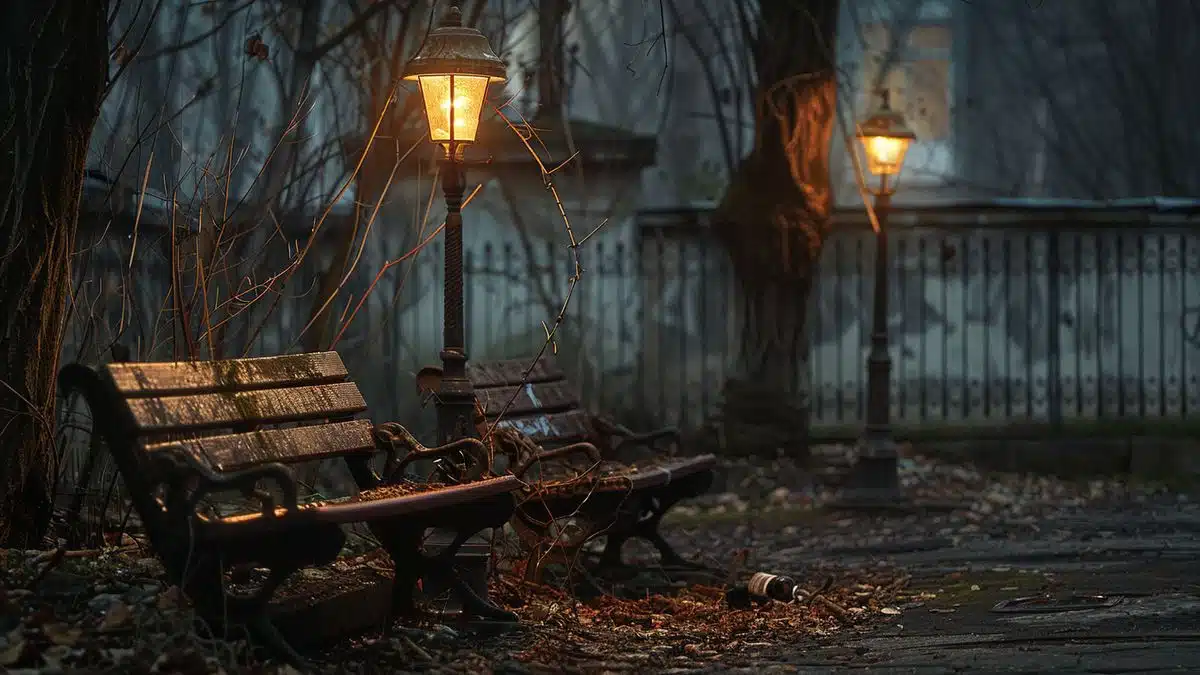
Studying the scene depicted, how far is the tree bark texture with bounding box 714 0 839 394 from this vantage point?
582 inches

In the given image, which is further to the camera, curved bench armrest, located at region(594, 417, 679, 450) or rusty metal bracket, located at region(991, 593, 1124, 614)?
curved bench armrest, located at region(594, 417, 679, 450)

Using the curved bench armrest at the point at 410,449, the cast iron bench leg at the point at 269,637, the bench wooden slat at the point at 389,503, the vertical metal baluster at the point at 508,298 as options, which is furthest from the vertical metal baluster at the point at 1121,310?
the cast iron bench leg at the point at 269,637

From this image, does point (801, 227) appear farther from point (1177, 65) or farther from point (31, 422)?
point (1177, 65)

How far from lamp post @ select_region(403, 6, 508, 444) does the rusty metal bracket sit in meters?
2.65

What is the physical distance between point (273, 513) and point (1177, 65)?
2476 cm

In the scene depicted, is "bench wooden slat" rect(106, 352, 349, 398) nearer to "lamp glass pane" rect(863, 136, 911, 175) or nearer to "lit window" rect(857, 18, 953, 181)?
"lamp glass pane" rect(863, 136, 911, 175)

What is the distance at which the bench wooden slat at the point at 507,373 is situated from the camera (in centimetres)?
904

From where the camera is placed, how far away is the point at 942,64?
36.2 m

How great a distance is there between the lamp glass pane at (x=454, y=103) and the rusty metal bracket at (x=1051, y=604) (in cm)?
335

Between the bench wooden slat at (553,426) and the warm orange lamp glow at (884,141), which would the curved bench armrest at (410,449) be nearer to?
the bench wooden slat at (553,426)

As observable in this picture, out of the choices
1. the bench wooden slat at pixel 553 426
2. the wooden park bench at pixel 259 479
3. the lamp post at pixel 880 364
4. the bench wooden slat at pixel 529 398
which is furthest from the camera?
the lamp post at pixel 880 364

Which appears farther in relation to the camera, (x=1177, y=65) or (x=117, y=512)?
(x=1177, y=65)

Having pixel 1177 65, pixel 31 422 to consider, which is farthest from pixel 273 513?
pixel 1177 65

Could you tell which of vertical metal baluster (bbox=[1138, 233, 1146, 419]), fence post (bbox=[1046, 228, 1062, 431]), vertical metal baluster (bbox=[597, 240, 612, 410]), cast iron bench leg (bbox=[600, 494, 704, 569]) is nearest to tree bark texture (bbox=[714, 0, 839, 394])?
vertical metal baluster (bbox=[597, 240, 612, 410])
